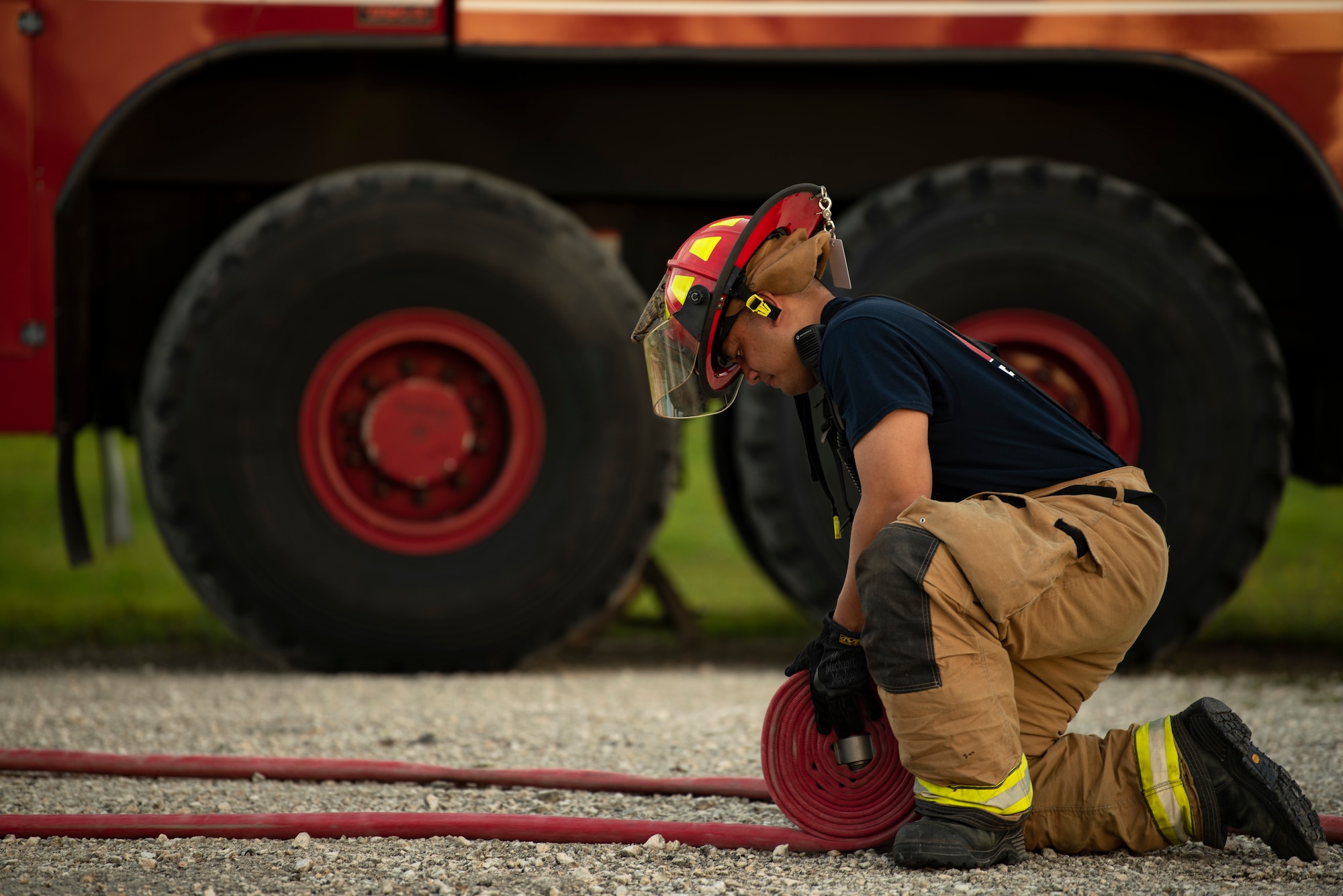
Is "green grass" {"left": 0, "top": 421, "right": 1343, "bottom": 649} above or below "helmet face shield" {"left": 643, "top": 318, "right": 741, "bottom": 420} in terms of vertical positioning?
below

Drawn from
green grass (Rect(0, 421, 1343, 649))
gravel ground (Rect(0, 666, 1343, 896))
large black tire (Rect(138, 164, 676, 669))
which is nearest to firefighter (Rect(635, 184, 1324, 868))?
gravel ground (Rect(0, 666, 1343, 896))

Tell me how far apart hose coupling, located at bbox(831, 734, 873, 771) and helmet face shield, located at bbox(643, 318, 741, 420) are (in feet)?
2.40

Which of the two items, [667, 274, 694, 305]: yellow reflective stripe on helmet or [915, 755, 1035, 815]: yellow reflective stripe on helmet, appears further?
[667, 274, 694, 305]: yellow reflective stripe on helmet

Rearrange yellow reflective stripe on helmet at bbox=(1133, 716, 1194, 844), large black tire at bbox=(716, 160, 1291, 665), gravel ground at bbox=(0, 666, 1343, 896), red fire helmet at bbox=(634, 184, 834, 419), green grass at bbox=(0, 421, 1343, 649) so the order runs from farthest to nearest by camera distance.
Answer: green grass at bbox=(0, 421, 1343, 649) → large black tire at bbox=(716, 160, 1291, 665) → red fire helmet at bbox=(634, 184, 834, 419) → yellow reflective stripe on helmet at bbox=(1133, 716, 1194, 844) → gravel ground at bbox=(0, 666, 1343, 896)

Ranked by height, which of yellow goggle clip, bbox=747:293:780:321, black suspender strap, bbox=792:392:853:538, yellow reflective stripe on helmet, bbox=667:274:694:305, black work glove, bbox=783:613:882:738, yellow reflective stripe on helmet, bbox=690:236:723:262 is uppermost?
yellow reflective stripe on helmet, bbox=690:236:723:262

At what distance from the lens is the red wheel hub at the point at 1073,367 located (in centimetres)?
423

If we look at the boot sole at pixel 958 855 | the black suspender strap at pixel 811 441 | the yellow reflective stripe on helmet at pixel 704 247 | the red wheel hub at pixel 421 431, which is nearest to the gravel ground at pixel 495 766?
the boot sole at pixel 958 855

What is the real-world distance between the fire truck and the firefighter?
5.15 feet

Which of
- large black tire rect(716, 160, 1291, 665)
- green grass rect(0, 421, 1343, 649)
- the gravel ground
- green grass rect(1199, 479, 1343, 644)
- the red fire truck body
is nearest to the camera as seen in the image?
the gravel ground

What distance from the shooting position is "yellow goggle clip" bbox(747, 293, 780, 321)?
2.69 metres

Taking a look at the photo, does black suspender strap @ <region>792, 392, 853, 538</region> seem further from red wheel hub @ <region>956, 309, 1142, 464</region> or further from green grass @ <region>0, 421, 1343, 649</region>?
green grass @ <region>0, 421, 1343, 649</region>

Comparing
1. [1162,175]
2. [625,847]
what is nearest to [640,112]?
[1162,175]

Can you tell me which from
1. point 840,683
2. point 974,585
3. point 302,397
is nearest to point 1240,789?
point 974,585

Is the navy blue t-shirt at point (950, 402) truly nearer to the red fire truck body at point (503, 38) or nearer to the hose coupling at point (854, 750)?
the hose coupling at point (854, 750)
